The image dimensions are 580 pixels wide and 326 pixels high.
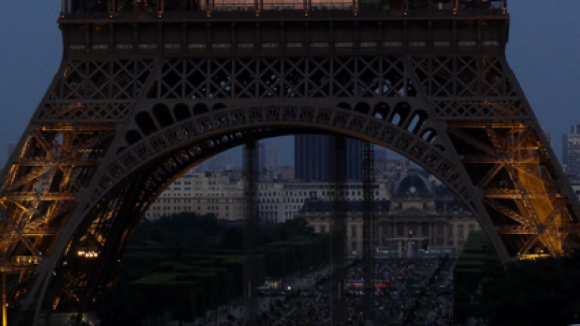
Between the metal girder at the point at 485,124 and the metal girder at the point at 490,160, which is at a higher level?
the metal girder at the point at 485,124

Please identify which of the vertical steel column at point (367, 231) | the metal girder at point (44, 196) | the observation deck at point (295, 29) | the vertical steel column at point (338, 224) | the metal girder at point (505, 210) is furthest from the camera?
the vertical steel column at point (338, 224)

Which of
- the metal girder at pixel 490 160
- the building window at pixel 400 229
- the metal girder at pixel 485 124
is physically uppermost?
the metal girder at pixel 485 124

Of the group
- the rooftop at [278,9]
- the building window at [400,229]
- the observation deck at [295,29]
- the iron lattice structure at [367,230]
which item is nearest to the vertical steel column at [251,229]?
the iron lattice structure at [367,230]

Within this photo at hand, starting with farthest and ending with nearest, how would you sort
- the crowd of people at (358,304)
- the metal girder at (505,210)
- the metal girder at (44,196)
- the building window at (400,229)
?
1. the building window at (400,229)
2. the crowd of people at (358,304)
3. the metal girder at (44,196)
4. the metal girder at (505,210)

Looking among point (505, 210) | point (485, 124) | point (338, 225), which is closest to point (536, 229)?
point (505, 210)

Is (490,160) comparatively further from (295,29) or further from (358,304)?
(358,304)

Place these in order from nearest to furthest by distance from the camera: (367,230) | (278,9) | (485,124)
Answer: (485,124) → (278,9) → (367,230)

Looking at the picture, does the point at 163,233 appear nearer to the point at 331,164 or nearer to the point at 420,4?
the point at 331,164

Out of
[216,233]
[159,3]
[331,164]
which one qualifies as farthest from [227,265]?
[216,233]

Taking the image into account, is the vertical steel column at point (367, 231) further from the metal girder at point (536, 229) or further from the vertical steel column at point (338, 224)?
the metal girder at point (536, 229)
